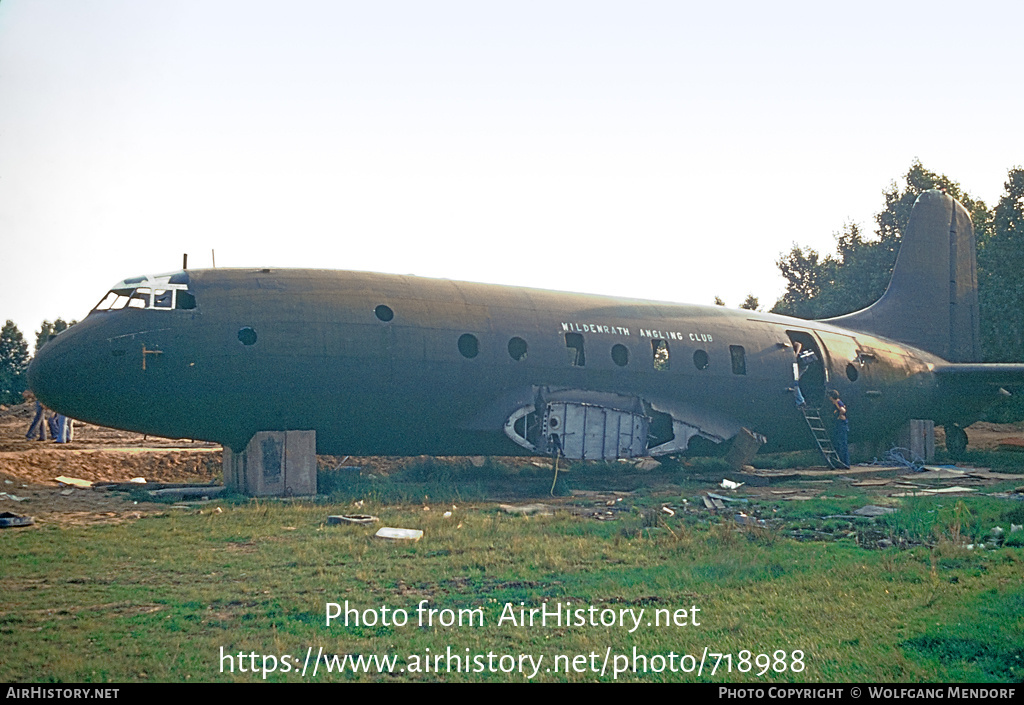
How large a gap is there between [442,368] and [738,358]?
9341 mm

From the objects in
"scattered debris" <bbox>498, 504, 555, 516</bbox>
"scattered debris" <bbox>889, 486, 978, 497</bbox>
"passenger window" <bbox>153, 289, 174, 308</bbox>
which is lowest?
"scattered debris" <bbox>889, 486, 978, 497</bbox>

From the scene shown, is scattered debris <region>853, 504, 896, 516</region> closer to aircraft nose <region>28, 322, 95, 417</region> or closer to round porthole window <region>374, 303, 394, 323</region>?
round porthole window <region>374, 303, 394, 323</region>

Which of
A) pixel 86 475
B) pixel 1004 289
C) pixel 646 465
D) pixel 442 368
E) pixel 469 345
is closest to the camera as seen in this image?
pixel 442 368

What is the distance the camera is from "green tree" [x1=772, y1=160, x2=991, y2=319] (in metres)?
50.7

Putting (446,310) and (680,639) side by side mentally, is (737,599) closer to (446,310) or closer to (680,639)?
(680,639)

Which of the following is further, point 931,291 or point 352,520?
point 931,291

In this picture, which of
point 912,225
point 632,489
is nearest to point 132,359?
point 632,489

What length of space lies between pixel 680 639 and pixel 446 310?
1250 cm

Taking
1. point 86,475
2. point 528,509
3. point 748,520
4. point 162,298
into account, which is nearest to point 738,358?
point 748,520

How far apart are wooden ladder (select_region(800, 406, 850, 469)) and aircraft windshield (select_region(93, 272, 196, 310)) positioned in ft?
56.3

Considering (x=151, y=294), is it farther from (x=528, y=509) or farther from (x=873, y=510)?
(x=873, y=510)

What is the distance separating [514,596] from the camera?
9.13 m

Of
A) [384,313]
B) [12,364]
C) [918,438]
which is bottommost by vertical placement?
[918,438]

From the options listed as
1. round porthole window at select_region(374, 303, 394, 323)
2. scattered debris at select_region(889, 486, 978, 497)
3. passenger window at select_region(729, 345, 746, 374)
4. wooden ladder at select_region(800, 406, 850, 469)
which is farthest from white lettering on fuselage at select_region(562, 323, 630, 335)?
scattered debris at select_region(889, 486, 978, 497)
